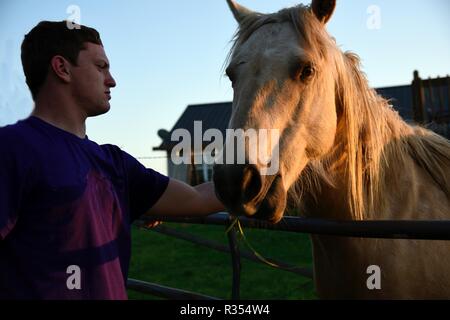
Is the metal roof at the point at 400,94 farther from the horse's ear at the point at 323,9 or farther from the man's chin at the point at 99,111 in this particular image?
the man's chin at the point at 99,111

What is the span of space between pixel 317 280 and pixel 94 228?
1383mm

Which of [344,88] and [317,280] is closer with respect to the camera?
[344,88]

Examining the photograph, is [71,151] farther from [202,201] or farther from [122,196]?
[202,201]

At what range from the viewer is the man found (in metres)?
1.23

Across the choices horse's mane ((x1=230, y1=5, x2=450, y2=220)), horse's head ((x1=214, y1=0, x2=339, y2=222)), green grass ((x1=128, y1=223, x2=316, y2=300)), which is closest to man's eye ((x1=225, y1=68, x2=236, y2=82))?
horse's head ((x1=214, y1=0, x2=339, y2=222))

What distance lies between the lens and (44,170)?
4.10ft

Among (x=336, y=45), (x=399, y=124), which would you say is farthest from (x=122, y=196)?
(x=399, y=124)

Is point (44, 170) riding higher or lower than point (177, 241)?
higher

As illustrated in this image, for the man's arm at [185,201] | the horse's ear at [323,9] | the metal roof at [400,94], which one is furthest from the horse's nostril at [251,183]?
the metal roof at [400,94]

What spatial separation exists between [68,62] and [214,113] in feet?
78.8

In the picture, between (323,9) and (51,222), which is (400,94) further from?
(51,222)

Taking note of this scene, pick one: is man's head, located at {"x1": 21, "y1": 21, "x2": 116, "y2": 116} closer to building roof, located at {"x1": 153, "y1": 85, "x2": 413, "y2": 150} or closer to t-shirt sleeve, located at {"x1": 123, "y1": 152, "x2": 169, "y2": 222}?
t-shirt sleeve, located at {"x1": 123, "y1": 152, "x2": 169, "y2": 222}

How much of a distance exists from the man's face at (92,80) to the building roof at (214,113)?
18.9 meters

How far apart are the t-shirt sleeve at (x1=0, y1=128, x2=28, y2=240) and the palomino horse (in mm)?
790
